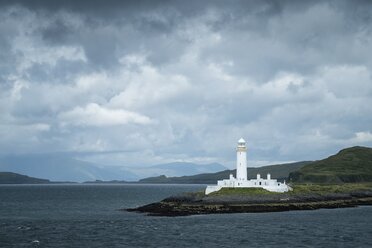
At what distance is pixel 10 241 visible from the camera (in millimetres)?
76000

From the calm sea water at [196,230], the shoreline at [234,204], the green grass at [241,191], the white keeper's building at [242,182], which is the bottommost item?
the calm sea water at [196,230]

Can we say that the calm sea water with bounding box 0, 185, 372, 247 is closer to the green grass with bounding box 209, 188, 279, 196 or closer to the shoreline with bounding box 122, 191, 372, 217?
the shoreline with bounding box 122, 191, 372, 217

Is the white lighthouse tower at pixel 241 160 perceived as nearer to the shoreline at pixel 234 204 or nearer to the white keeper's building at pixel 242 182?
→ the white keeper's building at pixel 242 182

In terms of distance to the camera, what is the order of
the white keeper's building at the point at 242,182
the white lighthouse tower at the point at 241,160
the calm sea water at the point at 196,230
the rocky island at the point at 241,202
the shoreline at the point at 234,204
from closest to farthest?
the calm sea water at the point at 196,230 → the shoreline at the point at 234,204 → the rocky island at the point at 241,202 → the white keeper's building at the point at 242,182 → the white lighthouse tower at the point at 241,160

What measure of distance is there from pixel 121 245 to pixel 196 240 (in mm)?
10117

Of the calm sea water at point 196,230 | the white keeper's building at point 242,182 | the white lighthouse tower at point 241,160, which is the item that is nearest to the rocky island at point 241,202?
the white keeper's building at point 242,182

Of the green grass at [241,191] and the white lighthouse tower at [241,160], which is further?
the white lighthouse tower at [241,160]

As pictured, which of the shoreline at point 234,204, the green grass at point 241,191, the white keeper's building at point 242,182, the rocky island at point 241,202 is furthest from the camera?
the white keeper's building at point 242,182

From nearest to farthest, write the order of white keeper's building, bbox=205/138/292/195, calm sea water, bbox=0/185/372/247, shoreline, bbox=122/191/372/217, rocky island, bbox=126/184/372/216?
1. calm sea water, bbox=0/185/372/247
2. shoreline, bbox=122/191/372/217
3. rocky island, bbox=126/184/372/216
4. white keeper's building, bbox=205/138/292/195

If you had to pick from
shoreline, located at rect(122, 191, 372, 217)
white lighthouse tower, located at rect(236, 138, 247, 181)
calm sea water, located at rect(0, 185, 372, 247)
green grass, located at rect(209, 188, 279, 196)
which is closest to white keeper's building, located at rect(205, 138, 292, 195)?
white lighthouse tower, located at rect(236, 138, 247, 181)

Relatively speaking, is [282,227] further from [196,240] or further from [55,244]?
[55,244]

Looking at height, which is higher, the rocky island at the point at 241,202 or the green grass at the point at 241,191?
the green grass at the point at 241,191

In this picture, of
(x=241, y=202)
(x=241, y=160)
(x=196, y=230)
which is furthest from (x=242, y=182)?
(x=196, y=230)

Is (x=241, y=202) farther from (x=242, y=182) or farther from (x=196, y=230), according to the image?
(x=196, y=230)
